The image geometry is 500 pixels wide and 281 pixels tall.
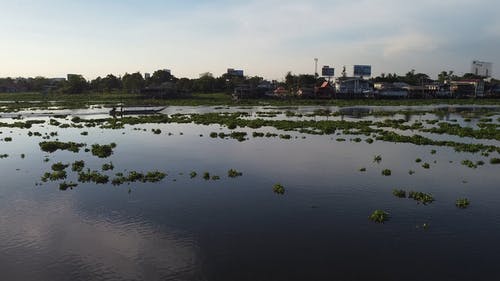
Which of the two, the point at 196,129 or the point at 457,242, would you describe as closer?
the point at 457,242

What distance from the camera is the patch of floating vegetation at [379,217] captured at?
20.6 metres

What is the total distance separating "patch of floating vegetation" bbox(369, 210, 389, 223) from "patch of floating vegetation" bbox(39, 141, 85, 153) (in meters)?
31.6

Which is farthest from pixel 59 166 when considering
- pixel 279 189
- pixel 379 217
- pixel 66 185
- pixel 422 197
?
pixel 422 197

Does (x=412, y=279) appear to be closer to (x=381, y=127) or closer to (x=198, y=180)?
(x=198, y=180)

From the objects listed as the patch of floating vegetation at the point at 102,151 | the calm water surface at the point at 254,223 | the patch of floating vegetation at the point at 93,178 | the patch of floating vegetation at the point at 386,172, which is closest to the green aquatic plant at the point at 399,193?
the calm water surface at the point at 254,223

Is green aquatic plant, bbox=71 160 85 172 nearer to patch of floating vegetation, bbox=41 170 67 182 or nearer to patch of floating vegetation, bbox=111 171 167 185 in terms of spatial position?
patch of floating vegetation, bbox=41 170 67 182

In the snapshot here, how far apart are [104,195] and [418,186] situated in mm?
21169

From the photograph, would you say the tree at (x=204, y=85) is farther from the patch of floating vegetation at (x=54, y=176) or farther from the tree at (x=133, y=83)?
the patch of floating vegetation at (x=54, y=176)

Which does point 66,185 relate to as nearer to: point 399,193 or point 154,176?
point 154,176

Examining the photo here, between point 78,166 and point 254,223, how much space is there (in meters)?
19.7

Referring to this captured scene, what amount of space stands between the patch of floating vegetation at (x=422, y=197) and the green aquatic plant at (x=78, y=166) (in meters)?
25.3

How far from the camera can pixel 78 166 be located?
3338cm

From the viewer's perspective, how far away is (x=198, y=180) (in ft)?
95.8

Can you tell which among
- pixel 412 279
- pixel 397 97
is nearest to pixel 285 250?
pixel 412 279
